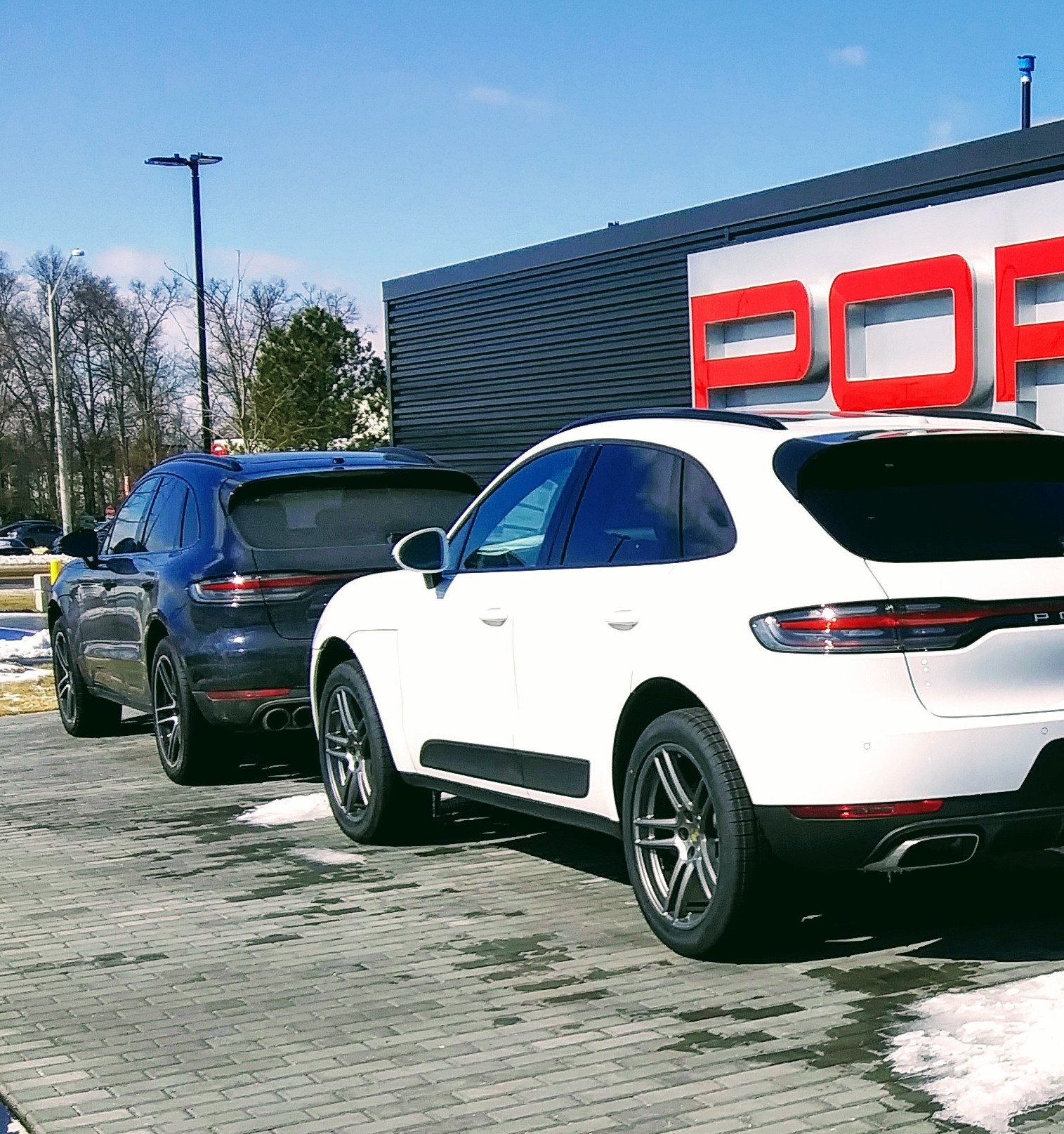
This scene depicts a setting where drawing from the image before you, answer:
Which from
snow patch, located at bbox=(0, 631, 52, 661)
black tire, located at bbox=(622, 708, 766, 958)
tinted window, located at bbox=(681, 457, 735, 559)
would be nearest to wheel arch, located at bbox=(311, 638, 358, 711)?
black tire, located at bbox=(622, 708, 766, 958)

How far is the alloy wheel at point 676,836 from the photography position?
18.1 feet

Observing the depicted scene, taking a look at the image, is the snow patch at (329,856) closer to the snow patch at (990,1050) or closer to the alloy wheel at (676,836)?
the alloy wheel at (676,836)

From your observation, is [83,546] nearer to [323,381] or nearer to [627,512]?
[627,512]

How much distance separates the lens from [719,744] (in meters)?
5.36

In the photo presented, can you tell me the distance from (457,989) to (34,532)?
76.2 metres

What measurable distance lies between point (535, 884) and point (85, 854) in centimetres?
230

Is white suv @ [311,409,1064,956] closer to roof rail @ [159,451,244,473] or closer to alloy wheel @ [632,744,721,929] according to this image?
alloy wheel @ [632,744,721,929]

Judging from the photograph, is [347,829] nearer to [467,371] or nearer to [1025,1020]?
[1025,1020]

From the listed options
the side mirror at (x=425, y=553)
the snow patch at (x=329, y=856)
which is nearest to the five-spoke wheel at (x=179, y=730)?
the snow patch at (x=329, y=856)

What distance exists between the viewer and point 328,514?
970 cm

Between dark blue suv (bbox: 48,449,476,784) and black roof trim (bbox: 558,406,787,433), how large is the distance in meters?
3.25

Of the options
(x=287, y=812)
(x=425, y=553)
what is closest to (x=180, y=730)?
(x=287, y=812)

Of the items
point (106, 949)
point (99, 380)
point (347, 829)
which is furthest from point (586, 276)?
point (99, 380)

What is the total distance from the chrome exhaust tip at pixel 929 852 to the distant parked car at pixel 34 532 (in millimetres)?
71919
